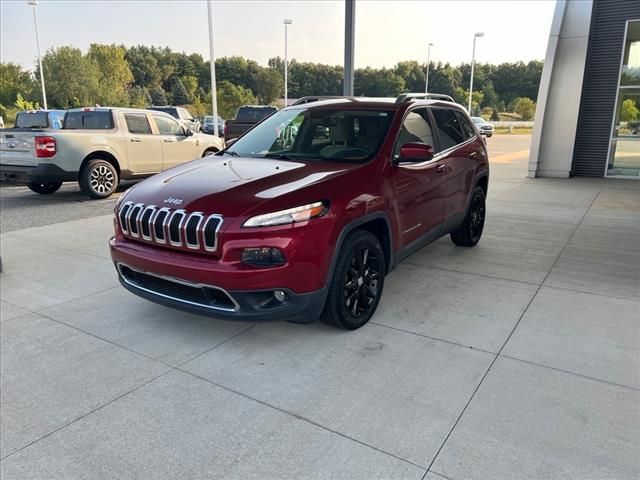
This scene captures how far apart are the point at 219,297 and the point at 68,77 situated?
53961 mm

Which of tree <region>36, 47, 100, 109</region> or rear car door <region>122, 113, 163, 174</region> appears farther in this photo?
tree <region>36, 47, 100, 109</region>

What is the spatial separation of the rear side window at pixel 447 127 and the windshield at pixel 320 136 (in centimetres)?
91

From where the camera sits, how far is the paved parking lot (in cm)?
233

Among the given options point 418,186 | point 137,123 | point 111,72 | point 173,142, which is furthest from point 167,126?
point 111,72

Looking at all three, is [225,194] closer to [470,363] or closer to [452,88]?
[470,363]

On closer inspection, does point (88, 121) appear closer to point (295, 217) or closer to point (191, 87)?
point (295, 217)

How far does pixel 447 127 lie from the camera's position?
512cm

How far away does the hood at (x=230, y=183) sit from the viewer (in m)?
3.14

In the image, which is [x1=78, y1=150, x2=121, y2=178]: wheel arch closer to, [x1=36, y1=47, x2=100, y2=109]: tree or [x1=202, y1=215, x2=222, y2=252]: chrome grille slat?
[x1=202, y1=215, x2=222, y2=252]: chrome grille slat

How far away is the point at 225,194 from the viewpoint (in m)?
3.22

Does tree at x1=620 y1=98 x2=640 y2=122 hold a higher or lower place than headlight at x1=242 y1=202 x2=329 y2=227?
higher

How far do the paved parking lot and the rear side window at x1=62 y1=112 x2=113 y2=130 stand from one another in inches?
236

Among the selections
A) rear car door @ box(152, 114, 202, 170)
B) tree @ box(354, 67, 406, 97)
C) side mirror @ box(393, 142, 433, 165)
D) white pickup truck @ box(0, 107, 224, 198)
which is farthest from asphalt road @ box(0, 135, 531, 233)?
tree @ box(354, 67, 406, 97)

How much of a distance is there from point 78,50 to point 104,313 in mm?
55048
